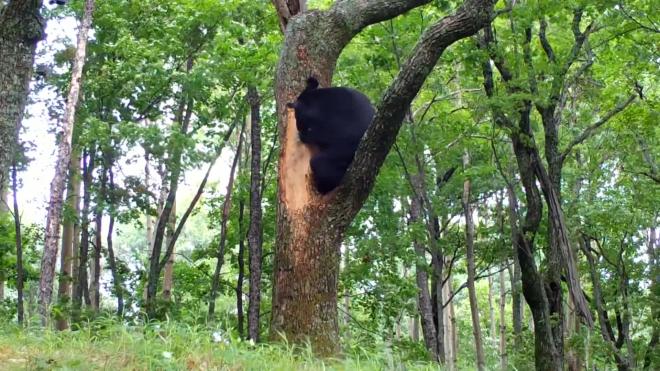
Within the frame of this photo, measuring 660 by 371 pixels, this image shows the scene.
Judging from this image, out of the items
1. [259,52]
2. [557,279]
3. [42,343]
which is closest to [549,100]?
[557,279]

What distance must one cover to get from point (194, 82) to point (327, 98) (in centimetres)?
501

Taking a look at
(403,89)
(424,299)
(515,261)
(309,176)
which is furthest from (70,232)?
(403,89)

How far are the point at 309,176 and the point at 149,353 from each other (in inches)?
83.9

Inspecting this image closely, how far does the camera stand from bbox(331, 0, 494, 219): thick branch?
4895 mm

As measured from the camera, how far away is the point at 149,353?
151 inches

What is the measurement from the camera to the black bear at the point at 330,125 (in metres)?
5.40

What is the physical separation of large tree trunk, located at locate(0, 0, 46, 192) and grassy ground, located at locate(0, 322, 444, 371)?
1.16 meters

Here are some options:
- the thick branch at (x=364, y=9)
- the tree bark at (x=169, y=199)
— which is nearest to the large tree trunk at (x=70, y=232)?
the tree bark at (x=169, y=199)

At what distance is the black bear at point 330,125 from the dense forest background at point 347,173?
4.8 inches

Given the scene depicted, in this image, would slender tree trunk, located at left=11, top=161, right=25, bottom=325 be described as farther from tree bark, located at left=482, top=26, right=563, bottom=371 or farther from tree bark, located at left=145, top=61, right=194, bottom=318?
tree bark, located at left=482, top=26, right=563, bottom=371

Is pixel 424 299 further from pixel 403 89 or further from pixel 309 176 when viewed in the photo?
pixel 403 89

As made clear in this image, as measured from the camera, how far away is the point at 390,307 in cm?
1253

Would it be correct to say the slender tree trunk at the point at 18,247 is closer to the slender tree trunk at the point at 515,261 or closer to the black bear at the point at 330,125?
the black bear at the point at 330,125

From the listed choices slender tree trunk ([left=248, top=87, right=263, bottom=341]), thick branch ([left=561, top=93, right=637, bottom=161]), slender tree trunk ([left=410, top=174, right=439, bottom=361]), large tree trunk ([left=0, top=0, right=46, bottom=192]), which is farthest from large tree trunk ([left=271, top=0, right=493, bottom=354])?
slender tree trunk ([left=410, top=174, right=439, bottom=361])
